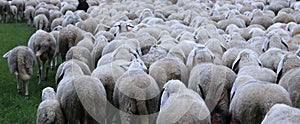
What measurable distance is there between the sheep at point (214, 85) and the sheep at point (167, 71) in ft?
0.93

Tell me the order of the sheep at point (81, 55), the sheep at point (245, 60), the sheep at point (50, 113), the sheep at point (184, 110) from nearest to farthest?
1. the sheep at point (184, 110)
2. the sheep at point (50, 113)
3. the sheep at point (245, 60)
4. the sheep at point (81, 55)

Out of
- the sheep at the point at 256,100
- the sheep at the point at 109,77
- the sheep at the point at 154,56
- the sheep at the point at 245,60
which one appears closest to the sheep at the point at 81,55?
the sheep at the point at 154,56

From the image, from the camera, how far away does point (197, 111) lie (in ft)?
15.8

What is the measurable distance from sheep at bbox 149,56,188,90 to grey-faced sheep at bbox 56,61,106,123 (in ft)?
3.45

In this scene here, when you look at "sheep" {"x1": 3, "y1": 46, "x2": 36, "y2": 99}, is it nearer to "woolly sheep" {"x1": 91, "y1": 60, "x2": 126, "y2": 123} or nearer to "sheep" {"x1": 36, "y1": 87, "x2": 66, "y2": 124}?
"woolly sheep" {"x1": 91, "y1": 60, "x2": 126, "y2": 123}

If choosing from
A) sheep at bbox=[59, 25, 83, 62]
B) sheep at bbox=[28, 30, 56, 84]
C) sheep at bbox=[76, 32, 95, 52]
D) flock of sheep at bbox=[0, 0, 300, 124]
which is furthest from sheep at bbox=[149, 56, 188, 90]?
sheep at bbox=[59, 25, 83, 62]

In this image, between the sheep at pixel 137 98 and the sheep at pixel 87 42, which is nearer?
the sheep at pixel 137 98

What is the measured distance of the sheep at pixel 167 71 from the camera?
21.3 feet

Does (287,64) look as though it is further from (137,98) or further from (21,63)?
(21,63)

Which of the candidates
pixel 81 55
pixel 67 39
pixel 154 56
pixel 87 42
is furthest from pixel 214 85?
pixel 67 39

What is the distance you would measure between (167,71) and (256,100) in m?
1.97

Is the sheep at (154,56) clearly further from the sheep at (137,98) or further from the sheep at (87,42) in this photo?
the sheep at (87,42)

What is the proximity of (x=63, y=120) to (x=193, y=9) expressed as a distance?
1037cm

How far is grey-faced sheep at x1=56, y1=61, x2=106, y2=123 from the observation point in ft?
18.3
